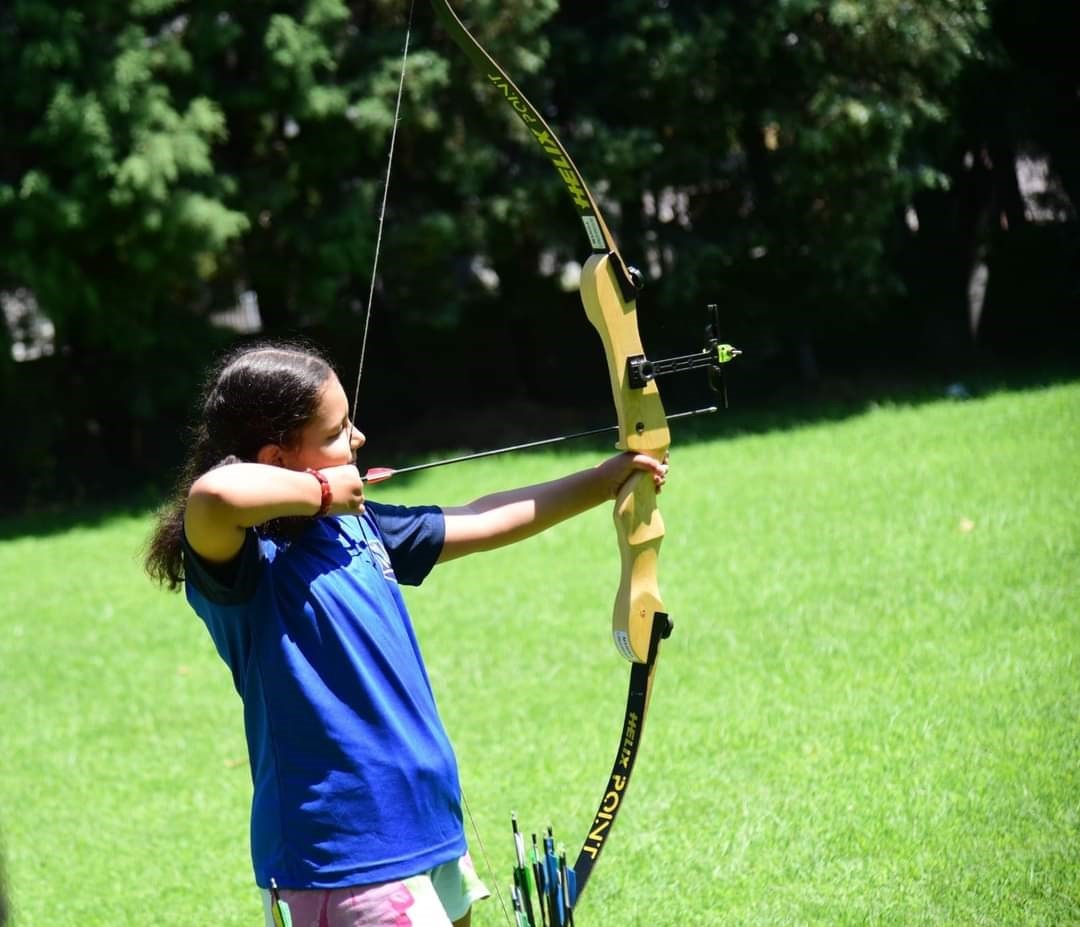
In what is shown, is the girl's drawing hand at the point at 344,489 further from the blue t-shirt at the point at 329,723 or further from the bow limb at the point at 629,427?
the bow limb at the point at 629,427

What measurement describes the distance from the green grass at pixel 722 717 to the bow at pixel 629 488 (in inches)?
28.9

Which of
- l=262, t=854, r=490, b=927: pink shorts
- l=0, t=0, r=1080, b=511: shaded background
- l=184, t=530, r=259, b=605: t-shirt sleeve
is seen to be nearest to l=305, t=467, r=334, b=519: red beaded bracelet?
l=184, t=530, r=259, b=605: t-shirt sleeve

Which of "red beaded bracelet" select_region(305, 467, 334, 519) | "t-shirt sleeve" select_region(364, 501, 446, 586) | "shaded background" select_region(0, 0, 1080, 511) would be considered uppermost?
"shaded background" select_region(0, 0, 1080, 511)

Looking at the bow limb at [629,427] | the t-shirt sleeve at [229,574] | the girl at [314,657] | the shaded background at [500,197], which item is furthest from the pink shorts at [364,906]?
the shaded background at [500,197]

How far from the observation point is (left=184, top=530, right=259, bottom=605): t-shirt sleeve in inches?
78.2

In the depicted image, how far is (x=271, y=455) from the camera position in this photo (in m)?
2.11

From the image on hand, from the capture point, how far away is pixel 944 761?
3787 mm

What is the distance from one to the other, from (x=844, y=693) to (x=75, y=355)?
359 inches

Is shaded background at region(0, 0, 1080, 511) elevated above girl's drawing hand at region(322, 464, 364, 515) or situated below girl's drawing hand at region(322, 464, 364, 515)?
above

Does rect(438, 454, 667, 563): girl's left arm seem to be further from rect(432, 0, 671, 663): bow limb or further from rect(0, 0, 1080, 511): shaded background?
rect(0, 0, 1080, 511): shaded background

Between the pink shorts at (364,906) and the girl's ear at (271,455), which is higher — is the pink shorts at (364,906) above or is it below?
below

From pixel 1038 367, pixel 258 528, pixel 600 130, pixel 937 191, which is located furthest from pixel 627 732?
pixel 937 191

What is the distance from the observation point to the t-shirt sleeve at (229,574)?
1.99 metres

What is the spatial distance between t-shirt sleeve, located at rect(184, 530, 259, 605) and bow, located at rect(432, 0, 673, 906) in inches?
28.9
